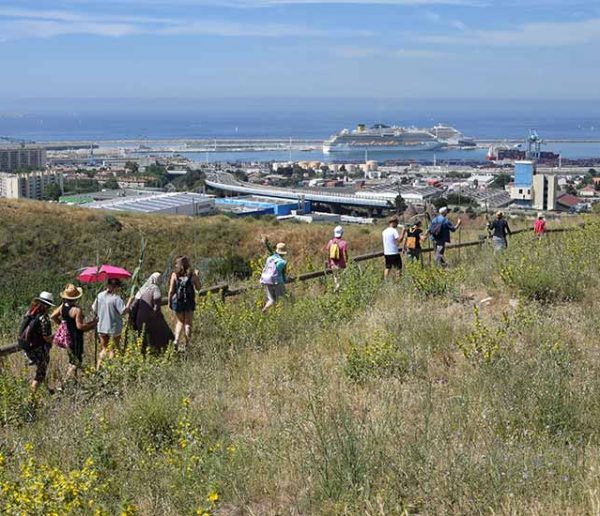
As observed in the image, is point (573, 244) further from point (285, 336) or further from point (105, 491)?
point (105, 491)

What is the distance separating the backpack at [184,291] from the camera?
7812 mm

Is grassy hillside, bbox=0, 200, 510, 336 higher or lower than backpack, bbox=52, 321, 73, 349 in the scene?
lower

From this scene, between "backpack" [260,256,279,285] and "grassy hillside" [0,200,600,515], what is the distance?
4.89ft

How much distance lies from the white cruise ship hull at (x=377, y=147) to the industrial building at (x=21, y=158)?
162ft

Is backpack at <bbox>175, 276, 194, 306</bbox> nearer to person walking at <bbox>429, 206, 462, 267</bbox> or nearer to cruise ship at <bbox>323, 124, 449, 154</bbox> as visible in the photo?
person walking at <bbox>429, 206, 462, 267</bbox>

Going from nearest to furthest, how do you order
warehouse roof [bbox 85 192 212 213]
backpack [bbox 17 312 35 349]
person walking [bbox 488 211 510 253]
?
1. backpack [bbox 17 312 35 349]
2. person walking [bbox 488 211 510 253]
3. warehouse roof [bbox 85 192 212 213]

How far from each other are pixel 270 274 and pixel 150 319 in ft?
6.16

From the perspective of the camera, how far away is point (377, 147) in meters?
129

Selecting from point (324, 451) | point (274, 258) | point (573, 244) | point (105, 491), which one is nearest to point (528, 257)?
point (573, 244)

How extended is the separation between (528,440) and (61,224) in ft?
92.5

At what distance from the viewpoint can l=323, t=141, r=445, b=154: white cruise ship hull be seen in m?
129

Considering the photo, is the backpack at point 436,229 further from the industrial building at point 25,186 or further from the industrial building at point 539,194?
the industrial building at point 25,186

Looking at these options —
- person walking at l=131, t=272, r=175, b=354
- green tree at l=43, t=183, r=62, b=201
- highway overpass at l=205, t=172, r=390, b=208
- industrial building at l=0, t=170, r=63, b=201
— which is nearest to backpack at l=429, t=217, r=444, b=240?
person walking at l=131, t=272, r=175, b=354

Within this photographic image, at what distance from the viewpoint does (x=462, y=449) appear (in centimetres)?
382
